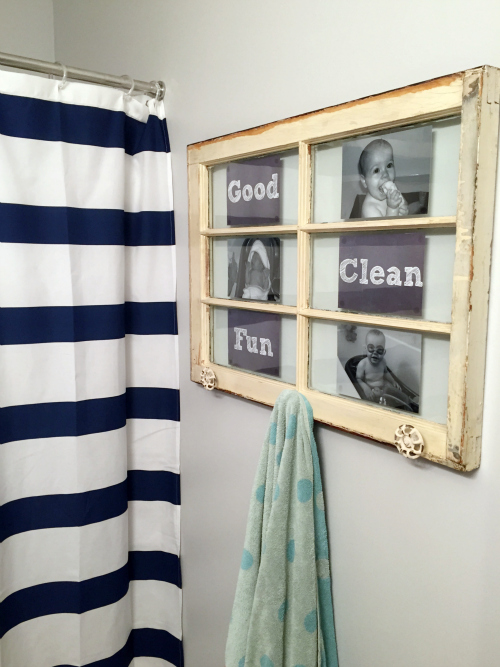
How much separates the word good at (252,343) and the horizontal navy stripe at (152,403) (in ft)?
1.06

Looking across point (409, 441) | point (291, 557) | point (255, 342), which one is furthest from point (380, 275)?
point (291, 557)

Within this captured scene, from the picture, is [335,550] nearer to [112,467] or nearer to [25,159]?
[112,467]

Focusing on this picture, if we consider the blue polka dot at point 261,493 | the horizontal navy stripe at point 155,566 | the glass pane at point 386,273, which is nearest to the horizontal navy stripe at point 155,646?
the horizontal navy stripe at point 155,566

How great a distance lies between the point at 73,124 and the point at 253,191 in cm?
46

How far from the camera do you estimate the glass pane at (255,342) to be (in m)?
1.12

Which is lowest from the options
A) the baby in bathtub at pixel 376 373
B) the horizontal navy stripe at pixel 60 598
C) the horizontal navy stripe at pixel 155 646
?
the horizontal navy stripe at pixel 155 646

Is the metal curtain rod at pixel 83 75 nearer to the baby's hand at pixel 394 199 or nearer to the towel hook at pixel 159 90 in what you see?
the towel hook at pixel 159 90

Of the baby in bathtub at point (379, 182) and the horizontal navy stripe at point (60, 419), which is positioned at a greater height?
the baby in bathtub at point (379, 182)

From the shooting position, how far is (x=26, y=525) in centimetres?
136

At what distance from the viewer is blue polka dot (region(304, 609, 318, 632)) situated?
39.5 inches

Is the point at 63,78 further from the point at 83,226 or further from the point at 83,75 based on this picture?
the point at 83,226

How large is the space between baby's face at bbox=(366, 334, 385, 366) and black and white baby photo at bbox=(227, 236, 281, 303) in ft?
0.82

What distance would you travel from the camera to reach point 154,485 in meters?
1.51

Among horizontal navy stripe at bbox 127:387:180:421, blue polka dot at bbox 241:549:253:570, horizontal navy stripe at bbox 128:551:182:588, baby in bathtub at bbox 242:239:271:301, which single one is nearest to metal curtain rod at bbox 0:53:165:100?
baby in bathtub at bbox 242:239:271:301
